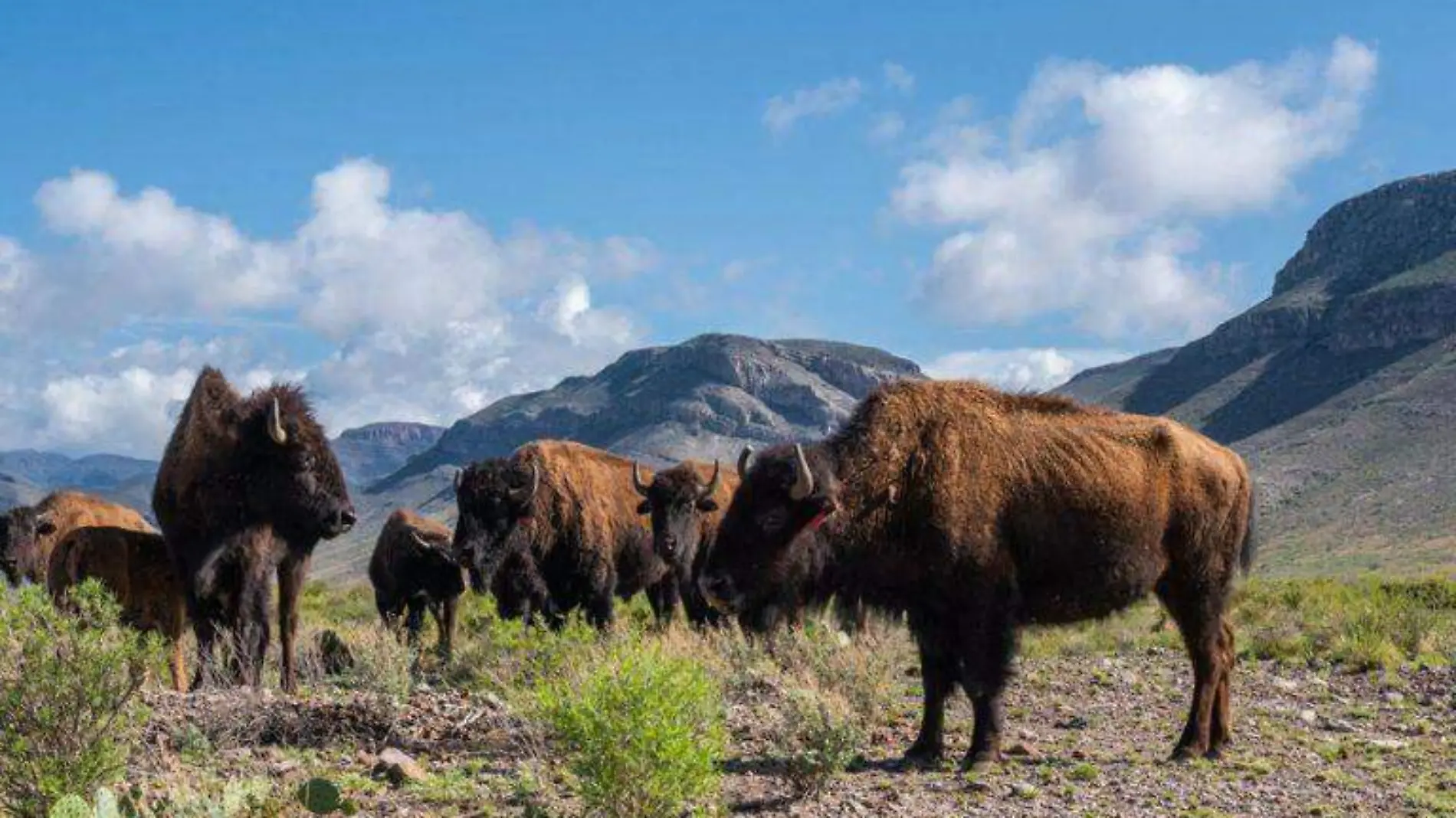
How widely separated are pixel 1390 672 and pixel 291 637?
10903 millimetres

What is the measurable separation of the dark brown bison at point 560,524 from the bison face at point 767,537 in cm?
526

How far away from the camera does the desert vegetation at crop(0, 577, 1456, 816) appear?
255 inches

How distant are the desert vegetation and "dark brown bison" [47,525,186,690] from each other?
4.81 feet

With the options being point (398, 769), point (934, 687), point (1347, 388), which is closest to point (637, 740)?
point (398, 769)

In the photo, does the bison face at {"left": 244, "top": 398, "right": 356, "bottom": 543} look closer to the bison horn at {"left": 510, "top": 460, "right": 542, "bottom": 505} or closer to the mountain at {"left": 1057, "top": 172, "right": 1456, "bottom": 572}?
the bison horn at {"left": 510, "top": 460, "right": 542, "bottom": 505}

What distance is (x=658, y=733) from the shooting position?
20.7 ft

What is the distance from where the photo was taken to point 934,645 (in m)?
9.00

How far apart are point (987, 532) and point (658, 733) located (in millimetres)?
3527

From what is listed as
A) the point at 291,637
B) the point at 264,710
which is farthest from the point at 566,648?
the point at 291,637

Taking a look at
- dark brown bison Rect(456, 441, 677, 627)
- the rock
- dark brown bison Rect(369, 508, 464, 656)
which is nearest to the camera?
the rock

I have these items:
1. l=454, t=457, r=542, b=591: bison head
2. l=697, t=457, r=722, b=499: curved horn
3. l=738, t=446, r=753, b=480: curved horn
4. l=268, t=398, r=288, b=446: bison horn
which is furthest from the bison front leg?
l=697, t=457, r=722, b=499: curved horn

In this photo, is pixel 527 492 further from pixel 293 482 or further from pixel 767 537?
pixel 767 537

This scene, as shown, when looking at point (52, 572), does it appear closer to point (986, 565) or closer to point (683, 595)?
point (683, 595)

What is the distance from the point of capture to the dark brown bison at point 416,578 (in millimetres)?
18797
